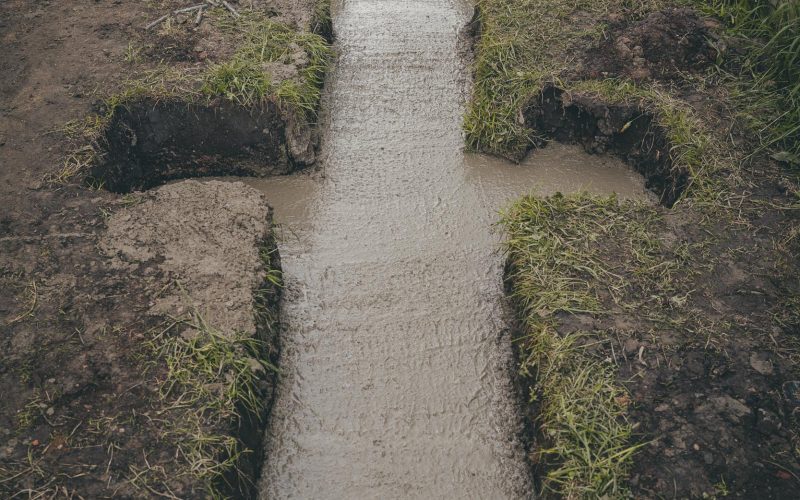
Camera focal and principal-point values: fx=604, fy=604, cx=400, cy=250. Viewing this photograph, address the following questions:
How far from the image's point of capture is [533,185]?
3.86m

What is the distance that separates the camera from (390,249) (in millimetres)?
3488

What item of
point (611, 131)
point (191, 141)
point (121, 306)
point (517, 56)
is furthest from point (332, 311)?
point (517, 56)

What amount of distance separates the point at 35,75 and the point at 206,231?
1.94 m

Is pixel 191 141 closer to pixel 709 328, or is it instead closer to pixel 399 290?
pixel 399 290

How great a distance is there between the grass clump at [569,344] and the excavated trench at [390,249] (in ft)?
0.71

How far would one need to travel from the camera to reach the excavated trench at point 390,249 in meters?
2.66

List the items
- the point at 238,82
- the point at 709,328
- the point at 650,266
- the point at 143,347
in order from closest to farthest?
1. the point at 143,347
2. the point at 709,328
3. the point at 650,266
4. the point at 238,82

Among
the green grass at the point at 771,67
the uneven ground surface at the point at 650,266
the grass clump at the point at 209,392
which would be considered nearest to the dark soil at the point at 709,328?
the uneven ground surface at the point at 650,266

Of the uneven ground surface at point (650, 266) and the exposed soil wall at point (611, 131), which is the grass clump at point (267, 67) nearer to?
the uneven ground surface at point (650, 266)

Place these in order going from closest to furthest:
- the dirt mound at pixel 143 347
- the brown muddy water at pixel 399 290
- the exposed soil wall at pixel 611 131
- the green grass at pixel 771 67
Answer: the dirt mound at pixel 143 347, the brown muddy water at pixel 399 290, the green grass at pixel 771 67, the exposed soil wall at pixel 611 131

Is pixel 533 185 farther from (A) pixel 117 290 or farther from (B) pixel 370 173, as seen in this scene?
(A) pixel 117 290

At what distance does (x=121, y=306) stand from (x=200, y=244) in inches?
18.8

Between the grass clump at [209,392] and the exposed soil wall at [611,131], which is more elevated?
the exposed soil wall at [611,131]

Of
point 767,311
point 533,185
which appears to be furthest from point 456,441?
point 533,185
